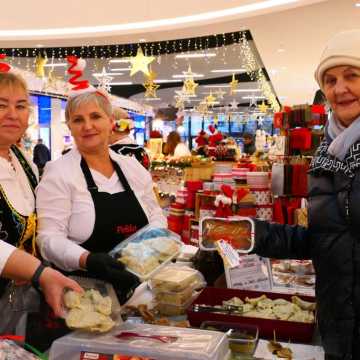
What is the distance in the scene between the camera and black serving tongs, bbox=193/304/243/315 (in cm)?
200

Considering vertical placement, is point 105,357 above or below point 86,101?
below

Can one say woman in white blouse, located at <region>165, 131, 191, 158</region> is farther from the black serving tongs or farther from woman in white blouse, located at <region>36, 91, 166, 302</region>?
the black serving tongs

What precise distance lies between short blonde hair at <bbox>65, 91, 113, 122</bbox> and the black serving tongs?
982 mm

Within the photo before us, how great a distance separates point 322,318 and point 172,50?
34.0ft

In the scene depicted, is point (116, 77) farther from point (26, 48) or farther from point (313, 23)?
point (313, 23)

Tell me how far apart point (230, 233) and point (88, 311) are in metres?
0.73

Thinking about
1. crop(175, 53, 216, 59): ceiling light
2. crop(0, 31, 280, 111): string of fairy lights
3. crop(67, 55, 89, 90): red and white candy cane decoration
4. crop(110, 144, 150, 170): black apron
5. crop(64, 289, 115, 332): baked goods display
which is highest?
Answer: crop(175, 53, 216, 59): ceiling light

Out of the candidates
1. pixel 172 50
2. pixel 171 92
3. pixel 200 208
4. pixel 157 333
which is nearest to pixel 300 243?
pixel 157 333

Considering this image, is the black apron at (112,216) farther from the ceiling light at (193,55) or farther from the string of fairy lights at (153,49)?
the ceiling light at (193,55)

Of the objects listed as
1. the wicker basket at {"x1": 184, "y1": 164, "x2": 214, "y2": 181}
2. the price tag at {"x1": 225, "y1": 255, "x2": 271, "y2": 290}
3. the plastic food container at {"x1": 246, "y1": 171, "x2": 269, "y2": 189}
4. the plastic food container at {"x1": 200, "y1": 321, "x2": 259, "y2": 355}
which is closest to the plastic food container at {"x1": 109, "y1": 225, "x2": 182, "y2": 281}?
the plastic food container at {"x1": 200, "y1": 321, "x2": 259, "y2": 355}

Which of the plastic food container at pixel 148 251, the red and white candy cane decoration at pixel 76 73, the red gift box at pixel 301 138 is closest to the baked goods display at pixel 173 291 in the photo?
the plastic food container at pixel 148 251

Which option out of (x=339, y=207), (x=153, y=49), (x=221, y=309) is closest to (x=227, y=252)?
(x=221, y=309)

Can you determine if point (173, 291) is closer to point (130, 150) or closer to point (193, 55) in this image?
point (130, 150)

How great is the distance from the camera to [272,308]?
205 centimetres
